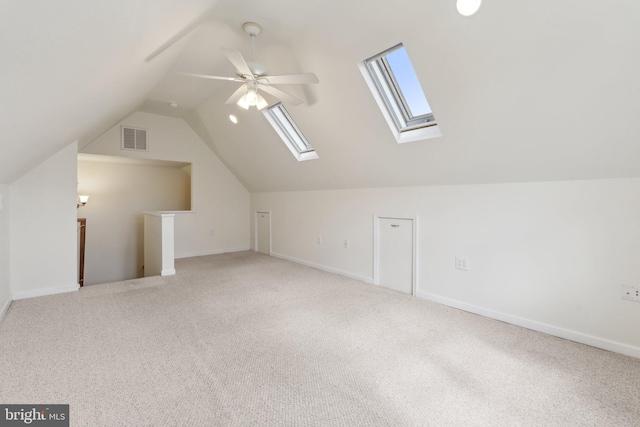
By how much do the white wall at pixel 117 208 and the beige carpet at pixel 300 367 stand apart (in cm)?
303

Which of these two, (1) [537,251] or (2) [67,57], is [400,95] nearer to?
(1) [537,251]

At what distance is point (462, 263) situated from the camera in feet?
9.80

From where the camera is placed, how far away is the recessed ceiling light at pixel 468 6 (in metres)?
1.67

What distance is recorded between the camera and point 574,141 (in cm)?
208

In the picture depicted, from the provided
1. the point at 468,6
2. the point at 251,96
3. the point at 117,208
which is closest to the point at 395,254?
the point at 251,96

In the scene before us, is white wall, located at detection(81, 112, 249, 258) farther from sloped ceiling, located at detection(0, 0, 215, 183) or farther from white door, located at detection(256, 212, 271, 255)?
sloped ceiling, located at detection(0, 0, 215, 183)

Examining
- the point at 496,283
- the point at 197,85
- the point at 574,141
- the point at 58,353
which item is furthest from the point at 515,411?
the point at 197,85

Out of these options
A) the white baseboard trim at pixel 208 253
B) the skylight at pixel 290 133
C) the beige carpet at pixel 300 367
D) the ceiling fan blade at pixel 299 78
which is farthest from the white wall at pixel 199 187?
the ceiling fan blade at pixel 299 78

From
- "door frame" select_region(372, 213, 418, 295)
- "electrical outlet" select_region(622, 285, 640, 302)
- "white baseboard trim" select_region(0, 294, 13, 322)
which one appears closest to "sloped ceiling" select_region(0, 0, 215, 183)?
"white baseboard trim" select_region(0, 294, 13, 322)

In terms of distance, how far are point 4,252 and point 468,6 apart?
15.2ft

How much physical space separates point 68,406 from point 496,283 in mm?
3306

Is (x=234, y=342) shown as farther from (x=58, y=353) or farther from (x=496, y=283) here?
(x=496, y=283)

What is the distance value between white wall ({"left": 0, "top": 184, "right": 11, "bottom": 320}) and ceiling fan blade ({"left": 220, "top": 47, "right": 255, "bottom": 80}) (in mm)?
2646

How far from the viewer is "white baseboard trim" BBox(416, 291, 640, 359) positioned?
2.11 m
